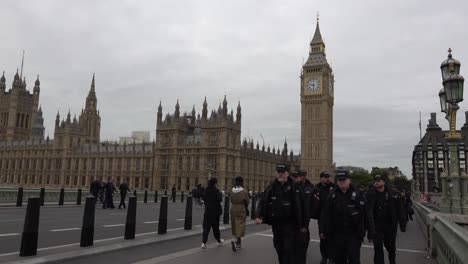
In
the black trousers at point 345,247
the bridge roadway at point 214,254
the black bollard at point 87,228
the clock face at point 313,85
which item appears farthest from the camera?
the clock face at point 313,85

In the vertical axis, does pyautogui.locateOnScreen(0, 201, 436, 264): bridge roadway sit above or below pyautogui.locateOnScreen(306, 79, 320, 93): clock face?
below

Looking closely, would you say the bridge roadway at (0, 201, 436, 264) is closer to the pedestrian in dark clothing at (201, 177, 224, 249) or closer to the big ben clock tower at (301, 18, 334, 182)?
the pedestrian in dark clothing at (201, 177, 224, 249)

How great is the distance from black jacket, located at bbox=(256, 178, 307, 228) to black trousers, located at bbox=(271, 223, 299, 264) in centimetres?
8

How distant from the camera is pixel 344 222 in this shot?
6477mm

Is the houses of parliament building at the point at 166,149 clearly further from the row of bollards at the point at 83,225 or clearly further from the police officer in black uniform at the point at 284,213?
the police officer in black uniform at the point at 284,213

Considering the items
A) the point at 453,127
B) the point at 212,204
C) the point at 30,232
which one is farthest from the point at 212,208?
the point at 453,127

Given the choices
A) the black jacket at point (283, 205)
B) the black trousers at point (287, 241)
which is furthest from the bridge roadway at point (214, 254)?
the black jacket at point (283, 205)

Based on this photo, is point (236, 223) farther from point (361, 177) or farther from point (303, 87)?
point (361, 177)

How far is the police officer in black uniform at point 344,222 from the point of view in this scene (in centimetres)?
647

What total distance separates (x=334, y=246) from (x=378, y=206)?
2159 mm

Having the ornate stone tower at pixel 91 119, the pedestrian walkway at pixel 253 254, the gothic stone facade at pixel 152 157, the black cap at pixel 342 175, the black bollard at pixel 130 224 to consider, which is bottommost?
the pedestrian walkway at pixel 253 254

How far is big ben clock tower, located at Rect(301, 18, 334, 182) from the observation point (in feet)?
305

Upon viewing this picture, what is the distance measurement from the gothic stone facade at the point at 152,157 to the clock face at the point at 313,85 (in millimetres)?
17809

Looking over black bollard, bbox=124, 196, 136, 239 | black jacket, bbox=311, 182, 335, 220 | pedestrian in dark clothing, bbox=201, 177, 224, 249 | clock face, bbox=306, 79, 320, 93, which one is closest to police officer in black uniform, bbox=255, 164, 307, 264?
black jacket, bbox=311, 182, 335, 220
